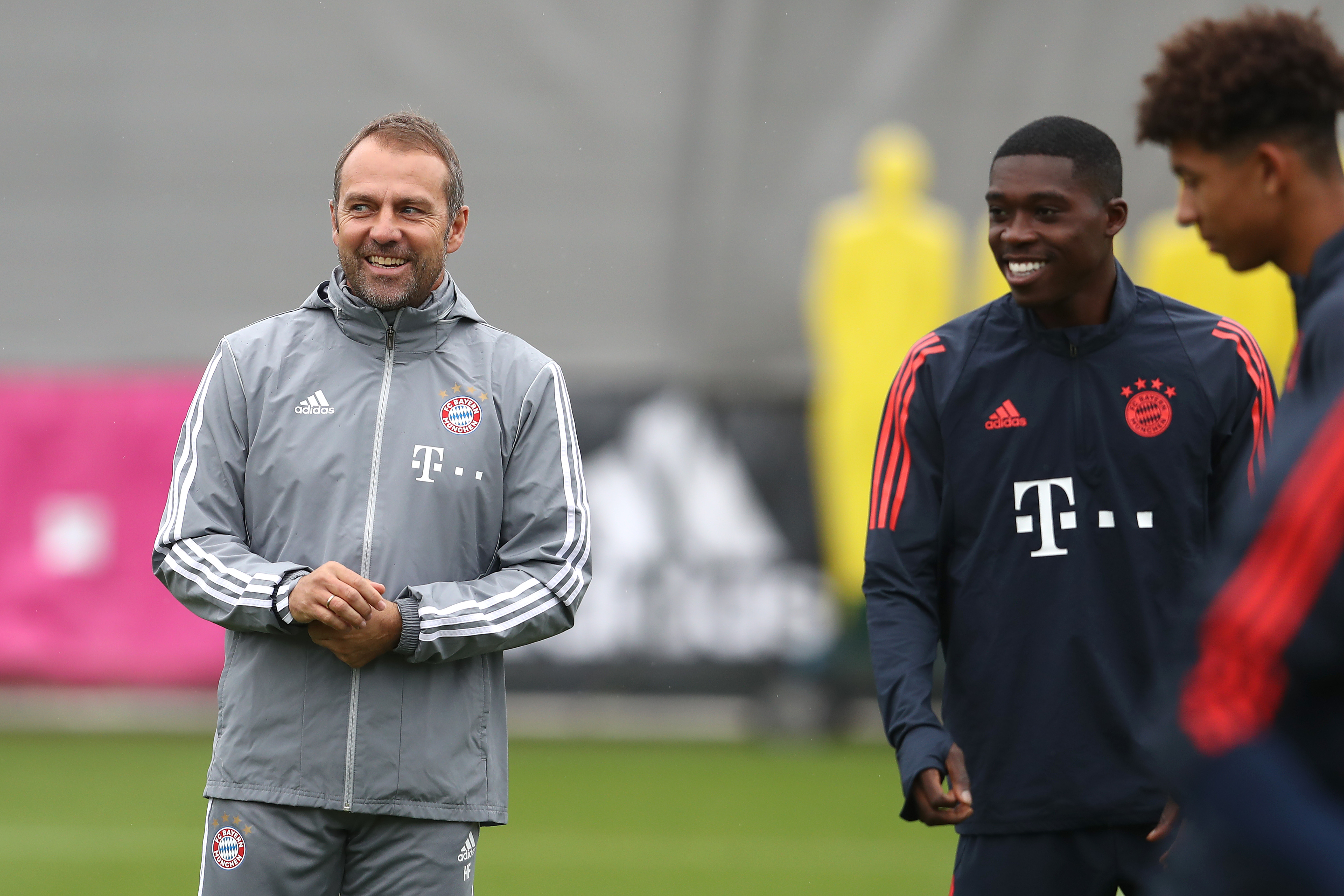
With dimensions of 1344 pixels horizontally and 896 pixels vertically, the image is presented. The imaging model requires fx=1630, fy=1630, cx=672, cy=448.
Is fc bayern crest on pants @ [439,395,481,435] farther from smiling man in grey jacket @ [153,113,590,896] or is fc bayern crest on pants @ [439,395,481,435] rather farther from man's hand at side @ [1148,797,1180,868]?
man's hand at side @ [1148,797,1180,868]

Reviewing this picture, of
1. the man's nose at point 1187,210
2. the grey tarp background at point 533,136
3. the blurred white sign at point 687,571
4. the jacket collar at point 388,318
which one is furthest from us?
the grey tarp background at point 533,136

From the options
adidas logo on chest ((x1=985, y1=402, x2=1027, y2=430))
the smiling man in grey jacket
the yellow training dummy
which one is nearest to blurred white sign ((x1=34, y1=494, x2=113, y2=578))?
the yellow training dummy

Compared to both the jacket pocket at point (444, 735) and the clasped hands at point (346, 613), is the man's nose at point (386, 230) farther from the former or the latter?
the jacket pocket at point (444, 735)

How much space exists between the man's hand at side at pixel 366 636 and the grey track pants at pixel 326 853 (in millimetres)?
276

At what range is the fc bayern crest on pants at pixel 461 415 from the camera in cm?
297

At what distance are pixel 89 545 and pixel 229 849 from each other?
748 centimetres

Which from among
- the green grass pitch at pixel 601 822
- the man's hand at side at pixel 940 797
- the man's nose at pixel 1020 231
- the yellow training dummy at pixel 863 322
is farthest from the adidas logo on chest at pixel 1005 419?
the yellow training dummy at pixel 863 322

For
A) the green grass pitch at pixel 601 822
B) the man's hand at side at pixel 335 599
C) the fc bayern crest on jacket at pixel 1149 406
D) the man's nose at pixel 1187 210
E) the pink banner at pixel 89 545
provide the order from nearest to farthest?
the man's nose at pixel 1187 210
the man's hand at side at pixel 335 599
the fc bayern crest on jacket at pixel 1149 406
the green grass pitch at pixel 601 822
the pink banner at pixel 89 545

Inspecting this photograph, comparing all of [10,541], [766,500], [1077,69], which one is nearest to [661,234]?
[766,500]

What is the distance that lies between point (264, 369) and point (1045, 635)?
1488 millimetres

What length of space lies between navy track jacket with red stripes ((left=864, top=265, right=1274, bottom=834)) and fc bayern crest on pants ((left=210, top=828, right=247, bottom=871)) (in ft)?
3.71

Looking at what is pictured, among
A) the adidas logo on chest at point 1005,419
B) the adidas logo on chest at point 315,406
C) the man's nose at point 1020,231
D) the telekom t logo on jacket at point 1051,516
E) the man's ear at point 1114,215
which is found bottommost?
the telekom t logo on jacket at point 1051,516

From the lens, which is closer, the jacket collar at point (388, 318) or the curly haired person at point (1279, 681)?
the curly haired person at point (1279, 681)

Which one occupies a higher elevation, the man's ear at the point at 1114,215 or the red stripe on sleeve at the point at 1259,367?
the man's ear at the point at 1114,215
